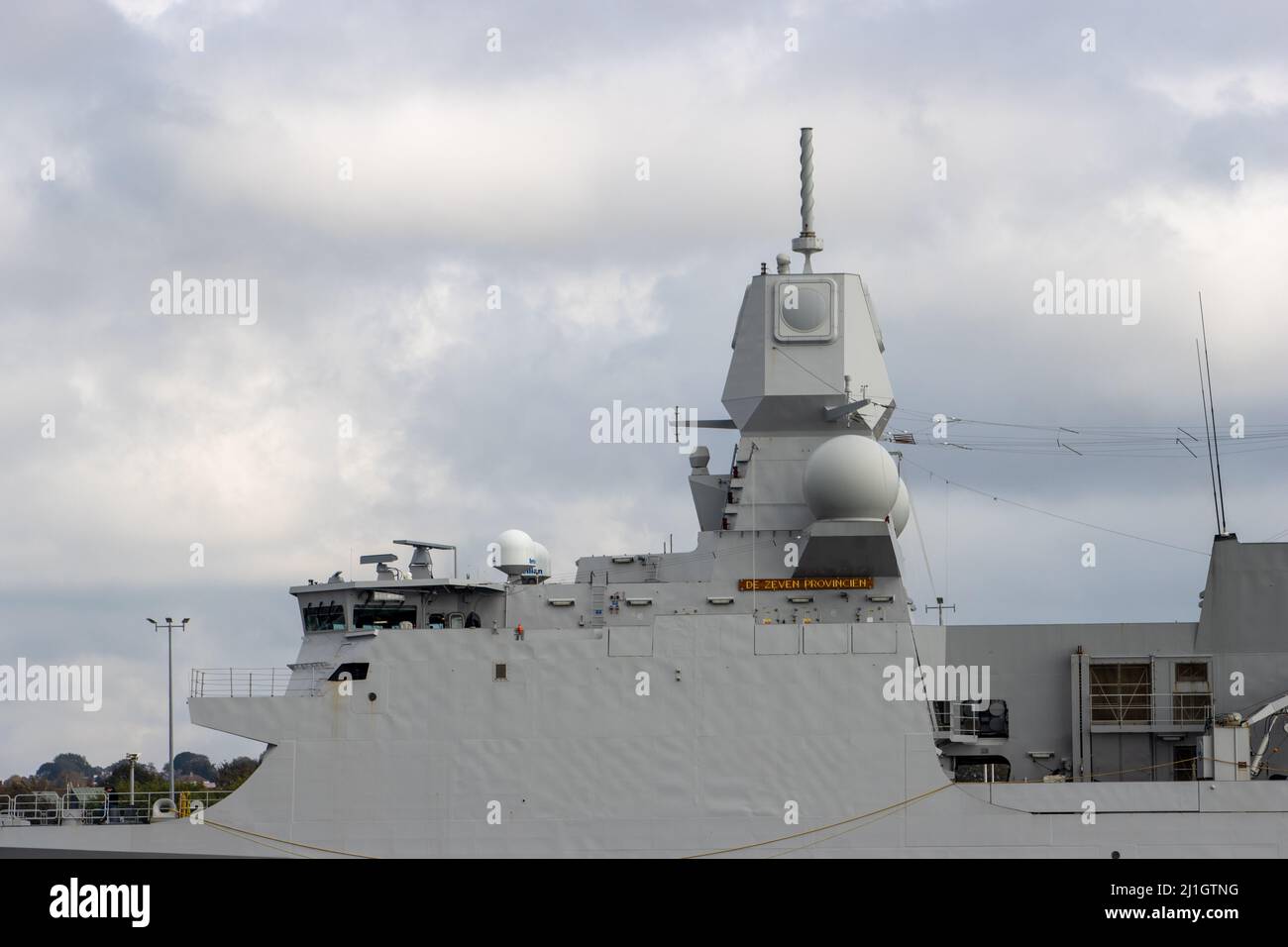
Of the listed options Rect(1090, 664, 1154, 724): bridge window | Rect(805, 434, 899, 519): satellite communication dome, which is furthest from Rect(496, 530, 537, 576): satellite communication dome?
Rect(1090, 664, 1154, 724): bridge window

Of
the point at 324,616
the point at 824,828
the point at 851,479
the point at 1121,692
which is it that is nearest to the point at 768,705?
the point at 824,828

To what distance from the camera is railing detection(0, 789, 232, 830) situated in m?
25.1

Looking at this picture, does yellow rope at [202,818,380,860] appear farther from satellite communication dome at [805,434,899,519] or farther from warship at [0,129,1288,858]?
satellite communication dome at [805,434,899,519]

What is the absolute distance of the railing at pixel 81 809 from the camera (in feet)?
82.2

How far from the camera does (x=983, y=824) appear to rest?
78.8ft

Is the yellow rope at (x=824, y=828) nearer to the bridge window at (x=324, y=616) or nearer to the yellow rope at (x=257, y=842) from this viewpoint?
the yellow rope at (x=257, y=842)

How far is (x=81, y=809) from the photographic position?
2519 cm

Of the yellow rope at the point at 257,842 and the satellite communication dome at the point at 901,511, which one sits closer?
the yellow rope at the point at 257,842

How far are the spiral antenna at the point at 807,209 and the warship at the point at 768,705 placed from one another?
560mm

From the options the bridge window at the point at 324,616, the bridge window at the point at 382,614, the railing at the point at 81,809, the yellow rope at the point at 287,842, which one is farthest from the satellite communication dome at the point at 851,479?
the railing at the point at 81,809

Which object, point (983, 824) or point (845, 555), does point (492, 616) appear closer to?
point (845, 555)

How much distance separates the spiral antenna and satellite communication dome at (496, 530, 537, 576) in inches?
253
